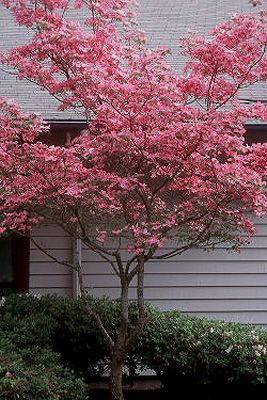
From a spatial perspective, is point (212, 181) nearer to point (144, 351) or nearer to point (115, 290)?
point (144, 351)

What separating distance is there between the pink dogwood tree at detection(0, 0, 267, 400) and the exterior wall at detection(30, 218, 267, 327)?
2157 mm

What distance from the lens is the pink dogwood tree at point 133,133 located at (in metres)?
4.89

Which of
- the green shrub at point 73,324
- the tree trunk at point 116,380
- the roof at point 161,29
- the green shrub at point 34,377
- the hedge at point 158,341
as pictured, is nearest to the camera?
the green shrub at point 34,377

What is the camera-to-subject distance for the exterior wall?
7.75 meters

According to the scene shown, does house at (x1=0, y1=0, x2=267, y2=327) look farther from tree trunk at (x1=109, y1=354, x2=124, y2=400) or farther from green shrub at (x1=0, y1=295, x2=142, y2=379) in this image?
tree trunk at (x1=109, y1=354, x2=124, y2=400)

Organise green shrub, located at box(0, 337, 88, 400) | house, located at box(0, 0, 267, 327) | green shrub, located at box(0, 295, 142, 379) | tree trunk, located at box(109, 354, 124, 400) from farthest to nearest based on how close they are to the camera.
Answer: house, located at box(0, 0, 267, 327), green shrub, located at box(0, 295, 142, 379), tree trunk, located at box(109, 354, 124, 400), green shrub, located at box(0, 337, 88, 400)

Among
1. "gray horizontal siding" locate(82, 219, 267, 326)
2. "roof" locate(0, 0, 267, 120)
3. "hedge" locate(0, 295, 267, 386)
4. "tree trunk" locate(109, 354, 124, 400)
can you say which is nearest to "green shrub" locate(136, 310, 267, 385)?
"hedge" locate(0, 295, 267, 386)

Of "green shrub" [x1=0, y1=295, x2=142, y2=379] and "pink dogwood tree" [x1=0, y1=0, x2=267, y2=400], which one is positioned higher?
"pink dogwood tree" [x1=0, y1=0, x2=267, y2=400]

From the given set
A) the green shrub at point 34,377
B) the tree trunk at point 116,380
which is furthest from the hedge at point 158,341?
the tree trunk at point 116,380

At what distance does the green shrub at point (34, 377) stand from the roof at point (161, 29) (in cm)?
273

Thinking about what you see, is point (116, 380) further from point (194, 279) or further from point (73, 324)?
point (194, 279)

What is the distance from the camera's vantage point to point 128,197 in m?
5.41

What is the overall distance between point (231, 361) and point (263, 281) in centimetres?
190

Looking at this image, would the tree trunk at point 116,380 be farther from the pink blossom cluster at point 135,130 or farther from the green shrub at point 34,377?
the pink blossom cluster at point 135,130
